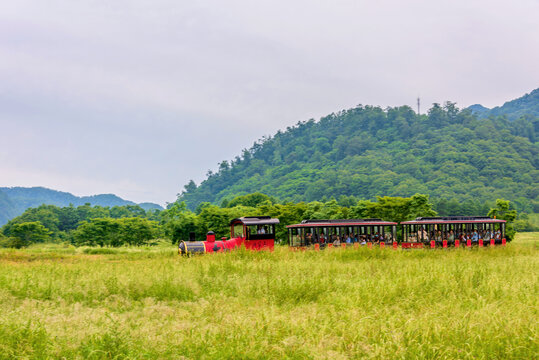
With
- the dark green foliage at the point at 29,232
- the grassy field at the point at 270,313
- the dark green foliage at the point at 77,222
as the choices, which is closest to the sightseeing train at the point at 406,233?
the grassy field at the point at 270,313

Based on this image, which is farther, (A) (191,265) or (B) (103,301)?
(A) (191,265)

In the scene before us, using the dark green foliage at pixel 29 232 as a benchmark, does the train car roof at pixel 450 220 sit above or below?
above

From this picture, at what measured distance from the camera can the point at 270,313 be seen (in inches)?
331

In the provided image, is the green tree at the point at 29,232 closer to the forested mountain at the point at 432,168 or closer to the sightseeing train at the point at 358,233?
the sightseeing train at the point at 358,233

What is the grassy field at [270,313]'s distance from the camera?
6.50m

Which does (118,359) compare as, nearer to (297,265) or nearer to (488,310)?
(488,310)

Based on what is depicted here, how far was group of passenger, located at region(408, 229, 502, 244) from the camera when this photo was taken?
27641mm

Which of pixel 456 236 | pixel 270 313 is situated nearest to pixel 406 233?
pixel 456 236

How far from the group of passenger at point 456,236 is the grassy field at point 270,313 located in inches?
527

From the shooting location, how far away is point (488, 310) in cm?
816

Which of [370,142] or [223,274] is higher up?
[370,142]

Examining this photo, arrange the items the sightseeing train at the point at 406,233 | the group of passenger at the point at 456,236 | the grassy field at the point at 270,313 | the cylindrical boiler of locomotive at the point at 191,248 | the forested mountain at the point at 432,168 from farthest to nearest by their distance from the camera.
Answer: the forested mountain at the point at 432,168 → the group of passenger at the point at 456,236 → the sightseeing train at the point at 406,233 → the cylindrical boiler of locomotive at the point at 191,248 → the grassy field at the point at 270,313

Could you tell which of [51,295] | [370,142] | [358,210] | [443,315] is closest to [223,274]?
[51,295]

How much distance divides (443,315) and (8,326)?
7.58m
